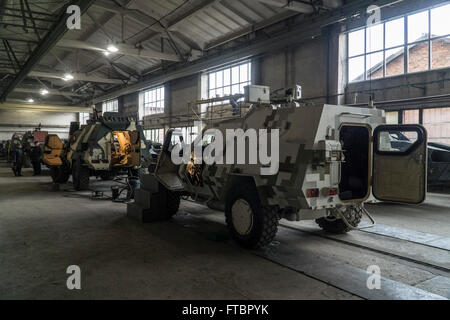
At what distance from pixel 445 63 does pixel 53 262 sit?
11310mm

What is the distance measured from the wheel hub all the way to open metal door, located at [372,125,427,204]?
5.56 ft

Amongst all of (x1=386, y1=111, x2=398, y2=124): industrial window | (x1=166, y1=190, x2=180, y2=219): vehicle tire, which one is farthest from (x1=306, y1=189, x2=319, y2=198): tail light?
(x1=386, y1=111, x2=398, y2=124): industrial window

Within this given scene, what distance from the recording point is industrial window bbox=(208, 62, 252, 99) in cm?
1680

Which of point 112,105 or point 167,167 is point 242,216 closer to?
point 167,167

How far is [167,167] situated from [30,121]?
110ft

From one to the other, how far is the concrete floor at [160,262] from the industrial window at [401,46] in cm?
568

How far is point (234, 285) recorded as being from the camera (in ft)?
12.8

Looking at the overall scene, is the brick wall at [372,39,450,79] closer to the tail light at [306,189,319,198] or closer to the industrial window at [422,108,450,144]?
the industrial window at [422,108,450,144]

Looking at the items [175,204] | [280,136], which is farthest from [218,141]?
[175,204]

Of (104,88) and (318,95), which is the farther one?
(104,88)

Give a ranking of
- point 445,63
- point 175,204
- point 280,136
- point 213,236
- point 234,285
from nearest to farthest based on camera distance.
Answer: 1. point 234,285
2. point 280,136
3. point 213,236
4. point 175,204
5. point 445,63

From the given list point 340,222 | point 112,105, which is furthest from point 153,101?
point 340,222

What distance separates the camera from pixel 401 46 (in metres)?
11.6

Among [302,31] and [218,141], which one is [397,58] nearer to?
[302,31]
